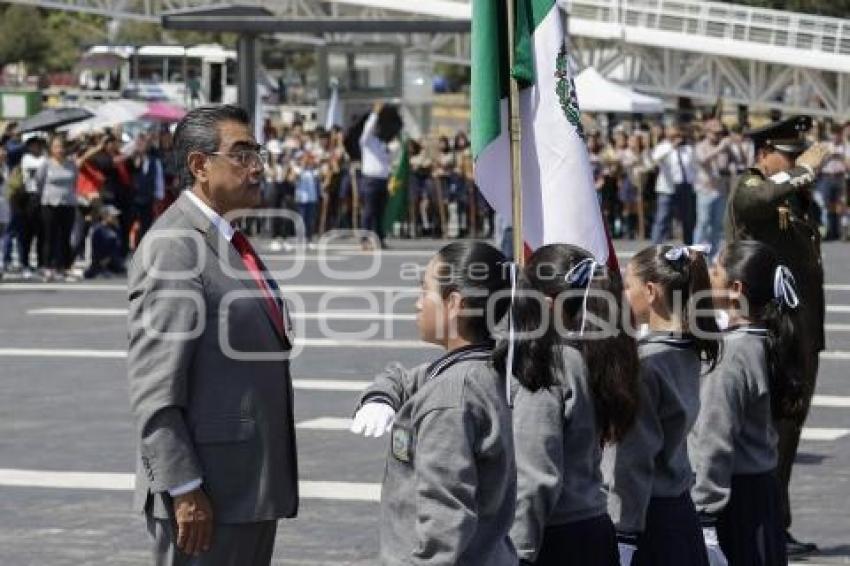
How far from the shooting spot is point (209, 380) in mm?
5562

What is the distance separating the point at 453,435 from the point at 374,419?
262 mm

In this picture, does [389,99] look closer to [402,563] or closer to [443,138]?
[443,138]

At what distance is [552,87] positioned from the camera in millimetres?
8023

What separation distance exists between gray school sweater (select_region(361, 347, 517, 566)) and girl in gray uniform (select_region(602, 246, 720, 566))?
1094mm

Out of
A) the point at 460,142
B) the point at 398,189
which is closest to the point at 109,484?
the point at 398,189

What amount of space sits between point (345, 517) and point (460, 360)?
4.81m

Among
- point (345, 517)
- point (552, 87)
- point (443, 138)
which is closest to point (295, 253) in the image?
point (443, 138)

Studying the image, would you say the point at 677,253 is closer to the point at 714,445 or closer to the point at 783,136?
the point at 714,445

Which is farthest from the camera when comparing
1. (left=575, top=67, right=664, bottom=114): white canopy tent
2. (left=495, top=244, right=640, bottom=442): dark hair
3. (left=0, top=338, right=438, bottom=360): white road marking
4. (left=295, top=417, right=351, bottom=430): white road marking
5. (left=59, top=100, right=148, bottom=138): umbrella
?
(left=59, top=100, right=148, bottom=138): umbrella

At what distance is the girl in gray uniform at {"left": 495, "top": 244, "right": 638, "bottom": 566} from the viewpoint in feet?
18.2

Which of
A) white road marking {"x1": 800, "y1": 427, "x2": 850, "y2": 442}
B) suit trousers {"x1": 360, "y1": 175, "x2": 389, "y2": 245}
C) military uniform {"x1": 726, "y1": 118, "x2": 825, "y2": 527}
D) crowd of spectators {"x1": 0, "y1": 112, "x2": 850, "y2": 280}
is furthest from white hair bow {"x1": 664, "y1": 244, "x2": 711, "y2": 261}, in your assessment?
suit trousers {"x1": 360, "y1": 175, "x2": 389, "y2": 245}

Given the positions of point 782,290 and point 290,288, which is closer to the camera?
point 782,290

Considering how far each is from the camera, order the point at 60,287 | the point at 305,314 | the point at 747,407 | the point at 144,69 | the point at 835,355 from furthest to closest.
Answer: the point at 144,69 < the point at 60,287 < the point at 305,314 < the point at 835,355 < the point at 747,407

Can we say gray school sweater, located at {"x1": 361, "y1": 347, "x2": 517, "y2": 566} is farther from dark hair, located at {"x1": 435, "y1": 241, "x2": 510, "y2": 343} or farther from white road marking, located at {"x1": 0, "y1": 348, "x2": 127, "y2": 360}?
white road marking, located at {"x1": 0, "y1": 348, "x2": 127, "y2": 360}
